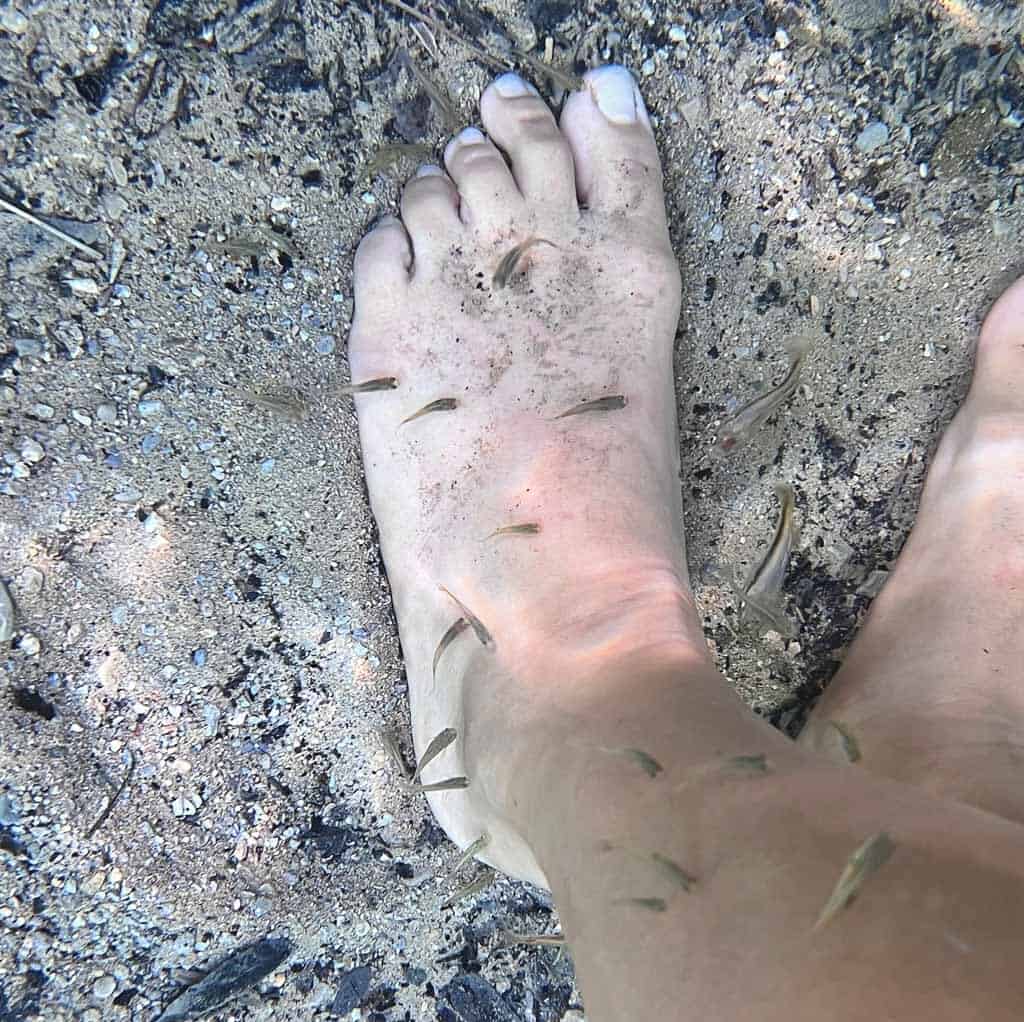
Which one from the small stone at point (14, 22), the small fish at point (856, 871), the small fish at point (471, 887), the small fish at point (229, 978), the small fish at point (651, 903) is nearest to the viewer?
the small fish at point (856, 871)

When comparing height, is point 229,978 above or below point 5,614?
below

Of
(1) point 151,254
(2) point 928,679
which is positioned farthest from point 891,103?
(1) point 151,254

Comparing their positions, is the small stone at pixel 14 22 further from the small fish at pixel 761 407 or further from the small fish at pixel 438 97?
the small fish at pixel 761 407

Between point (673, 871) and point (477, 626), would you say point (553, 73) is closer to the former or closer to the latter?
point (477, 626)

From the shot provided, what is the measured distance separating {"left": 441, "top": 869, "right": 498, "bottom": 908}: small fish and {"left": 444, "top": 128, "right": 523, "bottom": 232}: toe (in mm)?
1520

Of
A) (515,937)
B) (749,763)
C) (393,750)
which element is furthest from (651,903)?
(515,937)

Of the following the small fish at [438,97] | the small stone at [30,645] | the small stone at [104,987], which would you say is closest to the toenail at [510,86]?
the small fish at [438,97]

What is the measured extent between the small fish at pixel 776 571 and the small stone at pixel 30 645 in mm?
1498

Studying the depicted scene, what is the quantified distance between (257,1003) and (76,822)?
0.62 metres

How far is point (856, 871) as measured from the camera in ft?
2.63

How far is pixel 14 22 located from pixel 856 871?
72.9 inches

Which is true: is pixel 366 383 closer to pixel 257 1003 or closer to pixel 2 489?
pixel 2 489

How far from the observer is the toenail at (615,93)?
1693mm

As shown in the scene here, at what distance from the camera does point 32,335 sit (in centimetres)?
152
